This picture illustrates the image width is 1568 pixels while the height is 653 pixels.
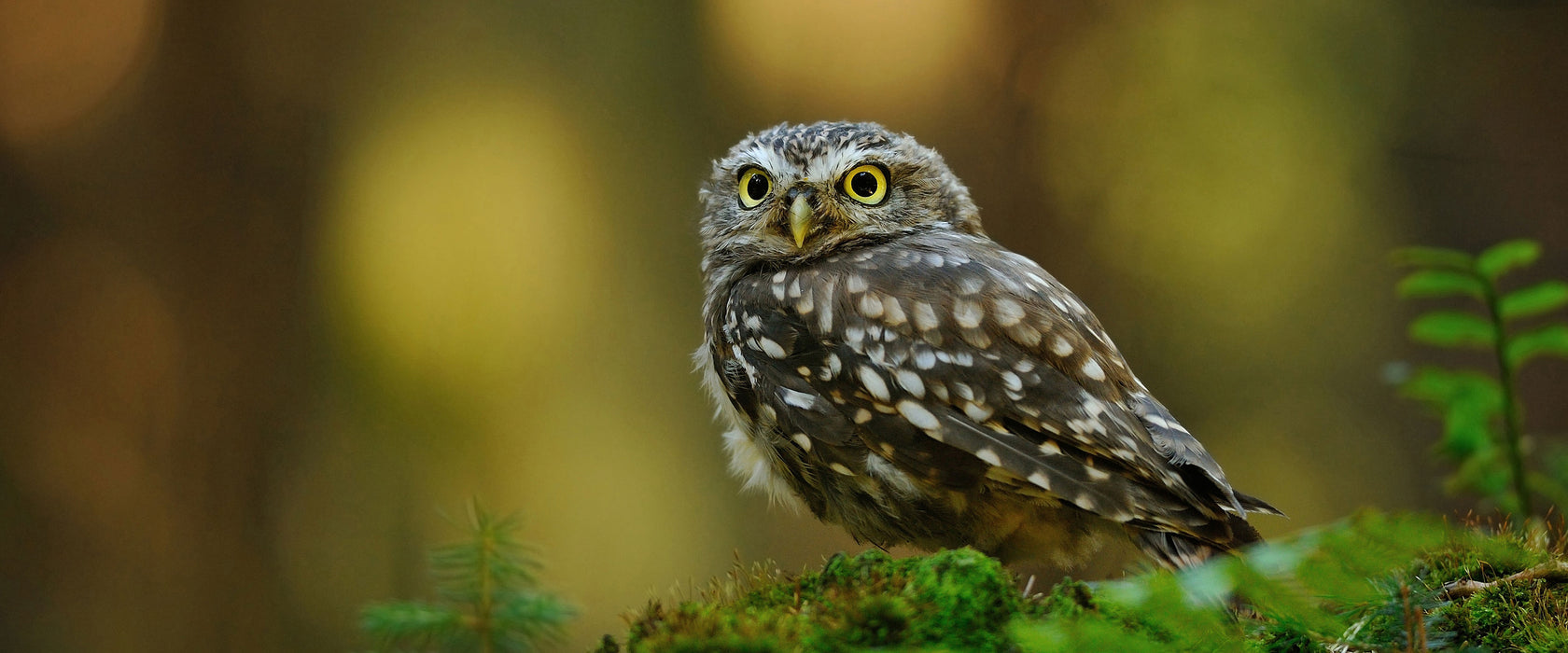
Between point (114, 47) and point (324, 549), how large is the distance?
10.8 ft

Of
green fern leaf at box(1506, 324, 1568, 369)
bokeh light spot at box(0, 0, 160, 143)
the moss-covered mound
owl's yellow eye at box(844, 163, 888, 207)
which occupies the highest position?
bokeh light spot at box(0, 0, 160, 143)

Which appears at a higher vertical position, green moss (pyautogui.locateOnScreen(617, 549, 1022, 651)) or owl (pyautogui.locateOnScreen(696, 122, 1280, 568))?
owl (pyautogui.locateOnScreen(696, 122, 1280, 568))

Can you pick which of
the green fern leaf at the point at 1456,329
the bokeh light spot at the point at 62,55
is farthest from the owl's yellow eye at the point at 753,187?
the bokeh light spot at the point at 62,55

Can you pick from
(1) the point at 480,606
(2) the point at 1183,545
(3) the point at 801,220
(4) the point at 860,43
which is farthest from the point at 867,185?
(4) the point at 860,43

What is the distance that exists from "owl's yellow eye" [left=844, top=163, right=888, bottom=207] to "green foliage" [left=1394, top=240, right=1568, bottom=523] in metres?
1.56

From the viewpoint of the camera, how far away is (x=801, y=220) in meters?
3.11

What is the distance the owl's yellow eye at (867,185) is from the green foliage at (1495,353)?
1.56 m

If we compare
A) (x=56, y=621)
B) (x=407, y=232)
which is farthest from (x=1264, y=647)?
(x=56, y=621)

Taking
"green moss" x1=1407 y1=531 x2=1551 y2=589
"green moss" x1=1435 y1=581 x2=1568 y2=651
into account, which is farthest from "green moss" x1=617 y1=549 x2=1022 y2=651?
"green moss" x1=1407 y1=531 x2=1551 y2=589

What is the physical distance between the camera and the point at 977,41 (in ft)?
20.9

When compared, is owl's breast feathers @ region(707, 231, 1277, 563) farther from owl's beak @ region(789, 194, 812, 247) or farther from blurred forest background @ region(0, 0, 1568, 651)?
blurred forest background @ region(0, 0, 1568, 651)

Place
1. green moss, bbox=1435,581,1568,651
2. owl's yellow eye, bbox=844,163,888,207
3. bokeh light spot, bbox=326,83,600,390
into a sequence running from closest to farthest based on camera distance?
green moss, bbox=1435,581,1568,651 → owl's yellow eye, bbox=844,163,888,207 → bokeh light spot, bbox=326,83,600,390

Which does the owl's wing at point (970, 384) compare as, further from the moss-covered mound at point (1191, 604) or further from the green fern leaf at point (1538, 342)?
the green fern leaf at point (1538, 342)

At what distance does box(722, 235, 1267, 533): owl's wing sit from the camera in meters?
2.32
